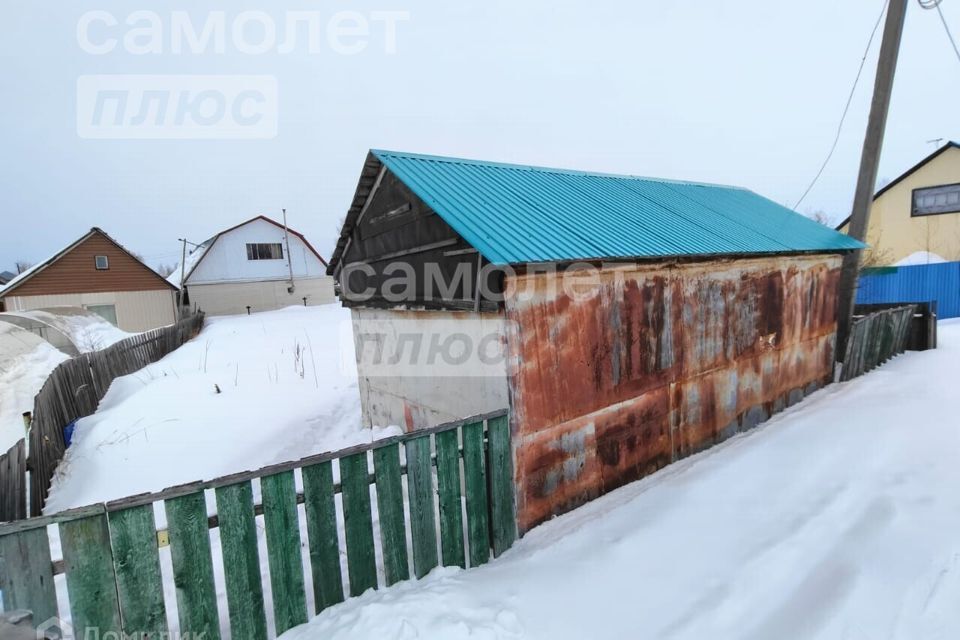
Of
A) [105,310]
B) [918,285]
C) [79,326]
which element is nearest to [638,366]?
[918,285]

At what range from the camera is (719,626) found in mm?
2859

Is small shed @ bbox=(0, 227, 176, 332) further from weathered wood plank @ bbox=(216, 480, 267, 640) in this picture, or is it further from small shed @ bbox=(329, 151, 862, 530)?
weathered wood plank @ bbox=(216, 480, 267, 640)

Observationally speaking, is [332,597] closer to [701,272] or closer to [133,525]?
[133,525]

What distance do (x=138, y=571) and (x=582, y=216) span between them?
214 inches

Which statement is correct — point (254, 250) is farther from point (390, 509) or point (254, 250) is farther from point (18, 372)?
point (390, 509)

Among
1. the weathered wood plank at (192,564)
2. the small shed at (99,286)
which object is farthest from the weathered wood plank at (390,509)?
the small shed at (99,286)

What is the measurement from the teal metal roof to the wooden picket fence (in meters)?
1.68

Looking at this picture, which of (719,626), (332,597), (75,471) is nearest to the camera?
(719,626)

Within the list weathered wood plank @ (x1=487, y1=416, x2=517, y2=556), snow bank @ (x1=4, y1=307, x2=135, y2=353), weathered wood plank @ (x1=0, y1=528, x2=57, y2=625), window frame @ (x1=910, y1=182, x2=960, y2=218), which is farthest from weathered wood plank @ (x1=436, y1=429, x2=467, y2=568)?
window frame @ (x1=910, y1=182, x2=960, y2=218)

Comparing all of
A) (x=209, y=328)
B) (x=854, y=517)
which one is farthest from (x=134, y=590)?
(x=209, y=328)

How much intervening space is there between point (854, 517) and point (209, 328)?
1075 inches

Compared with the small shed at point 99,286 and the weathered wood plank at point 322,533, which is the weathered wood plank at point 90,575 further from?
the small shed at point 99,286

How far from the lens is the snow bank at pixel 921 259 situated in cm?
1905

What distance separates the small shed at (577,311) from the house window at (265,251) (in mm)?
26729
